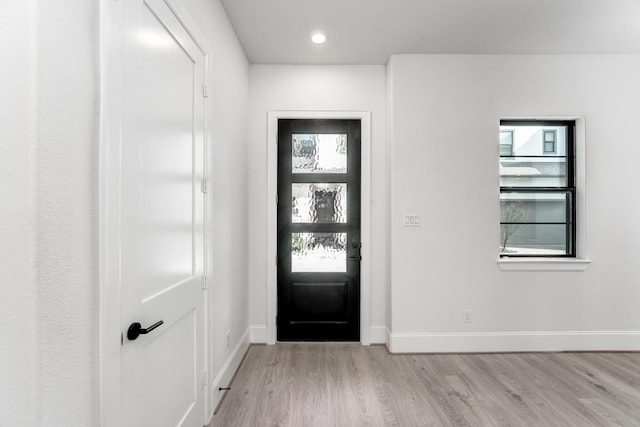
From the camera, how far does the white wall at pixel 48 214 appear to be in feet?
2.70

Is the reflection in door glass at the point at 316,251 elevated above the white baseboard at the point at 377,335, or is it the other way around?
the reflection in door glass at the point at 316,251

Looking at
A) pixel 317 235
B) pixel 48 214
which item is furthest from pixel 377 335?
pixel 48 214

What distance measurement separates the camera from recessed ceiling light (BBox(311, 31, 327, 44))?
2807 millimetres

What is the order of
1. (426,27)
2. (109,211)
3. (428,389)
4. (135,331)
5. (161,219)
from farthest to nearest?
(426,27) → (428,389) → (161,219) → (135,331) → (109,211)

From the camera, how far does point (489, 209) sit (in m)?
3.20

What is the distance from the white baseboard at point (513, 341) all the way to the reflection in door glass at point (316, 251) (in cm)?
88

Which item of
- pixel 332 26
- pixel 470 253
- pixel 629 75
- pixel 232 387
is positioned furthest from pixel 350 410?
pixel 629 75

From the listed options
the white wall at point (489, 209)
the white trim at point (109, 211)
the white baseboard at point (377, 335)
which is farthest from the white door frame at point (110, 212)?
the white baseboard at point (377, 335)

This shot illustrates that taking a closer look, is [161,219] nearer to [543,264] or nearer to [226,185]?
[226,185]

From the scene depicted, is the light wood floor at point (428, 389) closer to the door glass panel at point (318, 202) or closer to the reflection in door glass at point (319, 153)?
the door glass panel at point (318, 202)

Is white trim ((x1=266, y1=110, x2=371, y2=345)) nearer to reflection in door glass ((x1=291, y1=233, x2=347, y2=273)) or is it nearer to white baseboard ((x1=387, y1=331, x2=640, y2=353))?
reflection in door glass ((x1=291, y1=233, x2=347, y2=273))

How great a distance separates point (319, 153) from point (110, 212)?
8.12ft

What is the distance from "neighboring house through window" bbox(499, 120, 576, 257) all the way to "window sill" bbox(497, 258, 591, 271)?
0.13 metres

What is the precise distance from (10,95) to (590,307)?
421cm
